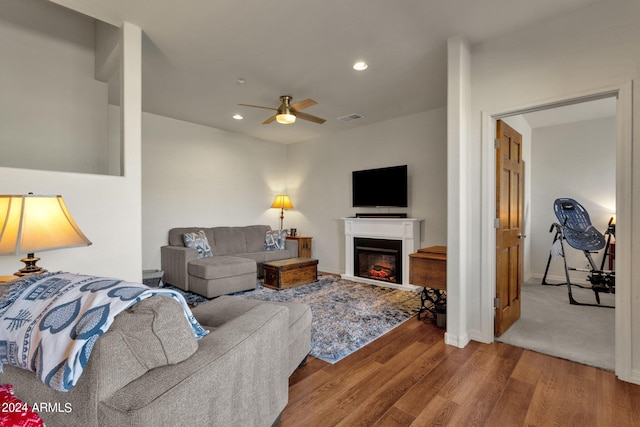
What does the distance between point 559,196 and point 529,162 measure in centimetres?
72

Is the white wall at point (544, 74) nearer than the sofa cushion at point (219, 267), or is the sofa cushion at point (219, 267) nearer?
the white wall at point (544, 74)

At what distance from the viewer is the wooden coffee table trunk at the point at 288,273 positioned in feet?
14.5

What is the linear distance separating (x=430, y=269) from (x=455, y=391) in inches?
50.5

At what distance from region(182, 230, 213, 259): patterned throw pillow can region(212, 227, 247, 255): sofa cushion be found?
0.28m

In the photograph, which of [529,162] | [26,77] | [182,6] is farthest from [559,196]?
[26,77]

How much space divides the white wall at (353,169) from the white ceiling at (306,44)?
22.9 inches

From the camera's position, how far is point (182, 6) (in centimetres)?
223

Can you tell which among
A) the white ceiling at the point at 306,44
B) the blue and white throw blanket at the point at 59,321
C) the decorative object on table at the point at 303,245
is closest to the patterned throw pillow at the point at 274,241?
the decorative object on table at the point at 303,245

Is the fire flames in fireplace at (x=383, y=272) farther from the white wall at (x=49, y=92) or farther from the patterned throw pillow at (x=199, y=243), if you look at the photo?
the white wall at (x=49, y=92)

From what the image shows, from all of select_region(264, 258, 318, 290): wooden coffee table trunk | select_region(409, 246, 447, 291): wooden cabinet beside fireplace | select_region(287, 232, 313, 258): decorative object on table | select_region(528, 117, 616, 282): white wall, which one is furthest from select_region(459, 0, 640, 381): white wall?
select_region(287, 232, 313, 258): decorative object on table

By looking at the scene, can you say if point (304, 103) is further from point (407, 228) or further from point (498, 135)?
point (407, 228)

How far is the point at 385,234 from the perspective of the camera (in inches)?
191

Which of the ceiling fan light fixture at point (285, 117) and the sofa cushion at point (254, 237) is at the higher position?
the ceiling fan light fixture at point (285, 117)

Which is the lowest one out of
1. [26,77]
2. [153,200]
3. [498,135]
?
[153,200]
